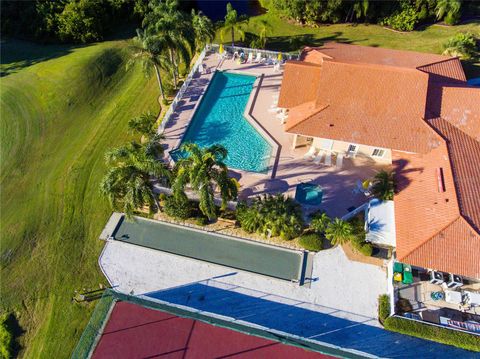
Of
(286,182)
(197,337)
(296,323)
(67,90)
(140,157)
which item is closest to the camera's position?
(197,337)

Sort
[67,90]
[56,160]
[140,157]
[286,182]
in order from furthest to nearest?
[67,90] → [56,160] → [286,182] → [140,157]

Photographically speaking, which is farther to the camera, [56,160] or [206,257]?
[56,160]

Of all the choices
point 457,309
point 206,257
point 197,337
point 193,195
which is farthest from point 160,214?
point 457,309

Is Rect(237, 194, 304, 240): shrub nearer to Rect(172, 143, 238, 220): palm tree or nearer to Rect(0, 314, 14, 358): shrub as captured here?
Rect(172, 143, 238, 220): palm tree

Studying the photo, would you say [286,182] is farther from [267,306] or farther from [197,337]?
[197,337]

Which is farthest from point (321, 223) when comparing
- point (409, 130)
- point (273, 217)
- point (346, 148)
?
point (409, 130)

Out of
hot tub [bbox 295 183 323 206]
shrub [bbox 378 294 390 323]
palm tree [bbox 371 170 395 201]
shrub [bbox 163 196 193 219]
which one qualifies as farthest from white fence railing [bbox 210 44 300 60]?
shrub [bbox 378 294 390 323]
